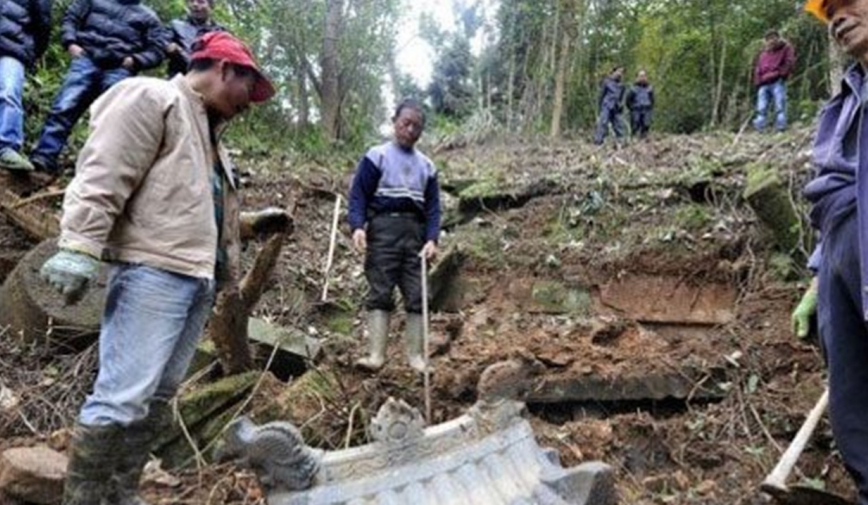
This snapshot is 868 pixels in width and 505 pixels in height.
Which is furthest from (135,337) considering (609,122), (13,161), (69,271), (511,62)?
(511,62)

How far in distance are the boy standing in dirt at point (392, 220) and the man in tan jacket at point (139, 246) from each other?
201cm

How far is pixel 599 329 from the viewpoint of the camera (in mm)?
5066

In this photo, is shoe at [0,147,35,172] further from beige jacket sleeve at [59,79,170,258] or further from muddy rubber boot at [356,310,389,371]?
beige jacket sleeve at [59,79,170,258]

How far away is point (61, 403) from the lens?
4.13 m

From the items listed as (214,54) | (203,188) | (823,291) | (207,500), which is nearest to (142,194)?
(203,188)

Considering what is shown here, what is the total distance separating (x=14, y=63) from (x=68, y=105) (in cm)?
43

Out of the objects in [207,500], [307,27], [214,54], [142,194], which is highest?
[307,27]

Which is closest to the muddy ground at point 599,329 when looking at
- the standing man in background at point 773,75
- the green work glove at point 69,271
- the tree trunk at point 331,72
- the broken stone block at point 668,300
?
the broken stone block at point 668,300

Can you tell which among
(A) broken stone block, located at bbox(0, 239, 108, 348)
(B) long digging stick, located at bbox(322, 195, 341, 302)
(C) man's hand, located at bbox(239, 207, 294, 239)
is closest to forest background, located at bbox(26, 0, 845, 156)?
(B) long digging stick, located at bbox(322, 195, 341, 302)

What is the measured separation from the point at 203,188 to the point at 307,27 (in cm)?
1183

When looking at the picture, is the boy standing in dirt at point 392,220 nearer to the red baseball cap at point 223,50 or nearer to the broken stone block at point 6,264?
the red baseball cap at point 223,50

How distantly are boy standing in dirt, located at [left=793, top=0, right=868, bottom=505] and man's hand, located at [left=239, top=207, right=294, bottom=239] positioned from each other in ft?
7.21

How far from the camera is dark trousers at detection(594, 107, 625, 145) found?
46.3ft

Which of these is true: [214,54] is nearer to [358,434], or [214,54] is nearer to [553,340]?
[358,434]
